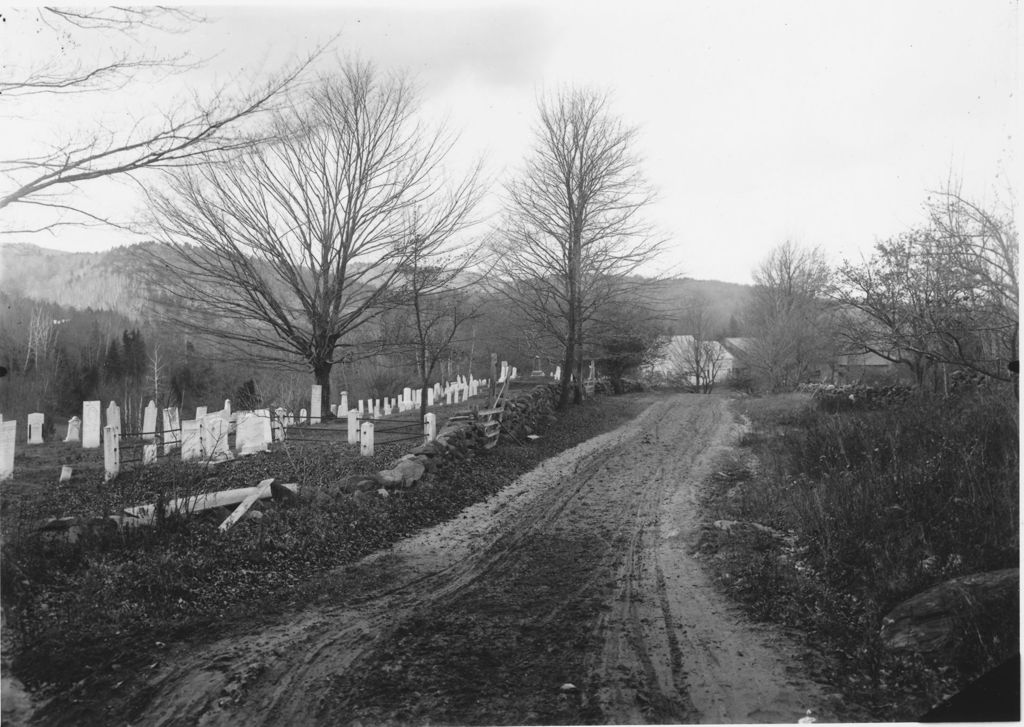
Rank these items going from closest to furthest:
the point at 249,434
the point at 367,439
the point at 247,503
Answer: the point at 247,503 < the point at 249,434 < the point at 367,439

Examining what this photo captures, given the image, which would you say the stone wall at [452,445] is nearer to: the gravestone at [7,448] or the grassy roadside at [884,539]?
the gravestone at [7,448]

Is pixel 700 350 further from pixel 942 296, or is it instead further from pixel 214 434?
pixel 214 434

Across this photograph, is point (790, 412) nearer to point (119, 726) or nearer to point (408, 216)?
point (408, 216)

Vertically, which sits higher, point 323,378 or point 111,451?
point 323,378

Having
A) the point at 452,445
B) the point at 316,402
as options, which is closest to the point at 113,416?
the point at 316,402

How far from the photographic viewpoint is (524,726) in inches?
94.3

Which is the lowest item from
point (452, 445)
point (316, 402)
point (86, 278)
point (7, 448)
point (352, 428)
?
point (452, 445)

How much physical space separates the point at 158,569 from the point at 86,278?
2.14 m

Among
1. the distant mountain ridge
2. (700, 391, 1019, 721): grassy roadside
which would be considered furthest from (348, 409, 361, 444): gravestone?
(700, 391, 1019, 721): grassy roadside

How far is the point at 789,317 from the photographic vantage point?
5.50m

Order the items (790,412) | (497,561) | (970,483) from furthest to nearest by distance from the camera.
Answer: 1. (790,412)
2. (497,561)
3. (970,483)

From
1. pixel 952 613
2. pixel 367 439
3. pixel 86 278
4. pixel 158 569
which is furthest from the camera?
pixel 367 439

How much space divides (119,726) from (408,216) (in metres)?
5.57

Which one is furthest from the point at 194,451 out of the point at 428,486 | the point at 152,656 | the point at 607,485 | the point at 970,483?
the point at 970,483
